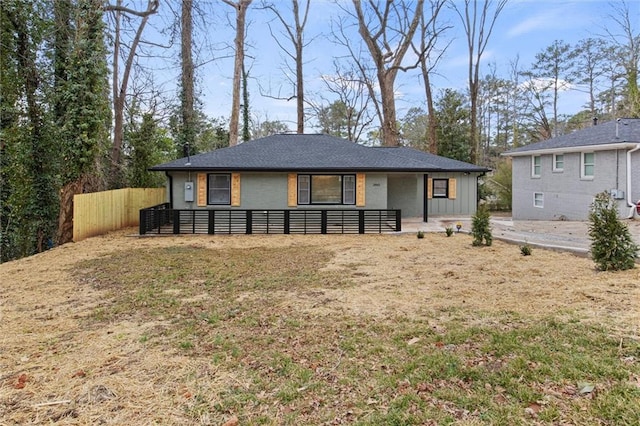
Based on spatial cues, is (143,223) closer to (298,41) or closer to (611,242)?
(611,242)

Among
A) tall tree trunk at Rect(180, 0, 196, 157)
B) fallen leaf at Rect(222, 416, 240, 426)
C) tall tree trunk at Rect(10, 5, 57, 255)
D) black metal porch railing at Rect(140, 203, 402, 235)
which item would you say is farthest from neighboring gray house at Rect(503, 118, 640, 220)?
tall tree trunk at Rect(10, 5, 57, 255)

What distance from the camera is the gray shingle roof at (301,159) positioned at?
12789 mm

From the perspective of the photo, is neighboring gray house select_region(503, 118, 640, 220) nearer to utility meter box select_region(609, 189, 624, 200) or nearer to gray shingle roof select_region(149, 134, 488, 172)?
utility meter box select_region(609, 189, 624, 200)

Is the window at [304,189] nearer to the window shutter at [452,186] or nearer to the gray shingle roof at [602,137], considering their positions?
the window shutter at [452,186]

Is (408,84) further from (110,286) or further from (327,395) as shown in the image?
(327,395)

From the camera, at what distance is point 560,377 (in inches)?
107

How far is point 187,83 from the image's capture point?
18047mm

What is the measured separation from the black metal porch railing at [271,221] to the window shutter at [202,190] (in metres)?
0.55

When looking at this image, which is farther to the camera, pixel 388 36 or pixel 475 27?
pixel 475 27

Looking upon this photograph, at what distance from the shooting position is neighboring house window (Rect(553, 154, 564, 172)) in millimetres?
16281

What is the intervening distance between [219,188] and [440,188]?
9163mm

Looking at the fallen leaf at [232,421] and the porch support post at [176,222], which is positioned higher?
the porch support post at [176,222]

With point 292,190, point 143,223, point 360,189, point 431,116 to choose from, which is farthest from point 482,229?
point 431,116

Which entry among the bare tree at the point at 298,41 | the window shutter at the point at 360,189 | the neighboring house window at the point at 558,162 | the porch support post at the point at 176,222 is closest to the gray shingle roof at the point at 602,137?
the neighboring house window at the point at 558,162
